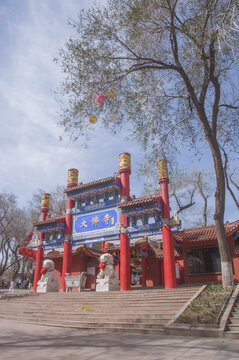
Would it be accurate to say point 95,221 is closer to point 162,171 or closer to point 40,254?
point 40,254

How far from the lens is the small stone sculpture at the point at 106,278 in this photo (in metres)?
13.4

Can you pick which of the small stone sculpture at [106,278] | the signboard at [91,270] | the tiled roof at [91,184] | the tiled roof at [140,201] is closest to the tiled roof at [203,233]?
the tiled roof at [140,201]

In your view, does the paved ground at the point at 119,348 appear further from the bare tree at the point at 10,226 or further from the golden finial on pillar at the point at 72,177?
the bare tree at the point at 10,226

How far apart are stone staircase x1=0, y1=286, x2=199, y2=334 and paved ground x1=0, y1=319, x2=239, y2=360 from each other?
4.68 feet

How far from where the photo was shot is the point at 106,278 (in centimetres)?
1360

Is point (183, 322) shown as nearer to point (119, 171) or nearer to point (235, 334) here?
point (235, 334)

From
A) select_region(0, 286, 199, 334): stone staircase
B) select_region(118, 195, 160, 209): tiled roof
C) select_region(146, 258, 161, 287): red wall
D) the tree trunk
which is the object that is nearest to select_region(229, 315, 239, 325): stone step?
select_region(0, 286, 199, 334): stone staircase

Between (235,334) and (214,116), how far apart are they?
758 cm

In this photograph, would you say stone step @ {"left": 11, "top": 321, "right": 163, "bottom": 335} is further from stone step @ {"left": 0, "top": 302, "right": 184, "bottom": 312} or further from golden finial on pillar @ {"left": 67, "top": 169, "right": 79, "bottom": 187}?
golden finial on pillar @ {"left": 67, "top": 169, "right": 79, "bottom": 187}

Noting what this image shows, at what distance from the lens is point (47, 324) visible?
8.55 meters

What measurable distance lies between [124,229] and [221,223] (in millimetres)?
6546

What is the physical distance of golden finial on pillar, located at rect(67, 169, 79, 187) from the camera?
18644 mm

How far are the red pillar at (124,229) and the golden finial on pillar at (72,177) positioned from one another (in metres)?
3.86

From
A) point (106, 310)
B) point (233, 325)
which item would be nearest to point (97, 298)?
point (106, 310)
